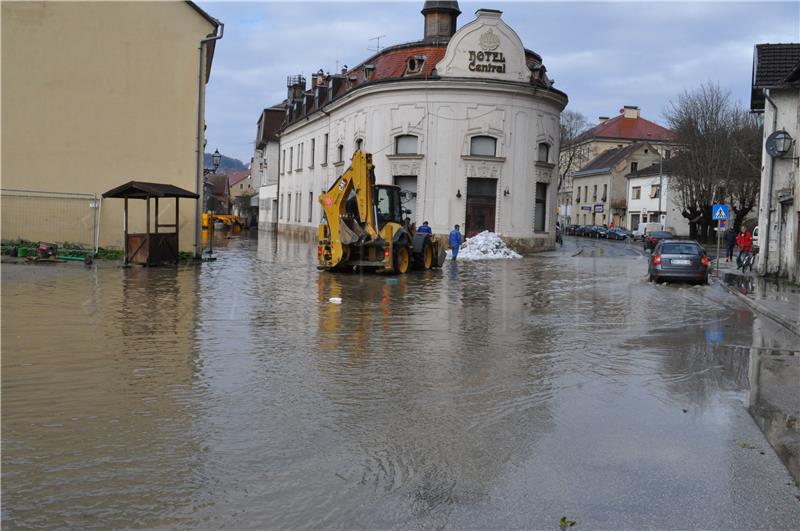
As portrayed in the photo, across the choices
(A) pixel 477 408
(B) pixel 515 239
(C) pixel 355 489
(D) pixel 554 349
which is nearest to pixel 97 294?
(D) pixel 554 349

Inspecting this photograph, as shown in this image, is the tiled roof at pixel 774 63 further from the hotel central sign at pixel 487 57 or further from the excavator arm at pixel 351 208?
the hotel central sign at pixel 487 57

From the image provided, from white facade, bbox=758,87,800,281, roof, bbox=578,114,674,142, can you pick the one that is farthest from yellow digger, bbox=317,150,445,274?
roof, bbox=578,114,674,142

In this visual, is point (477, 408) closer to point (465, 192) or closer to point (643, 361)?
point (643, 361)

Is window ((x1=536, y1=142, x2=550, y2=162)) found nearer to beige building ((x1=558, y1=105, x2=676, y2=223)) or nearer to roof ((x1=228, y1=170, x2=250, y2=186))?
beige building ((x1=558, y1=105, x2=676, y2=223))

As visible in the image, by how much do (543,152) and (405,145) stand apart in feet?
24.3

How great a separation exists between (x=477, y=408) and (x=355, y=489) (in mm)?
2484

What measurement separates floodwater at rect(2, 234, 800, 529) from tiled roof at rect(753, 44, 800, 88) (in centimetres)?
1381

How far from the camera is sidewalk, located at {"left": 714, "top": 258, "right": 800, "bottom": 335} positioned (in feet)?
50.4

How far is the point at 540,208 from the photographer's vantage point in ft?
137

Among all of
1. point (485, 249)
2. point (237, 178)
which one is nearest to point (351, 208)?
point (485, 249)

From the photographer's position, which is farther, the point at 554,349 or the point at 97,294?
the point at 97,294

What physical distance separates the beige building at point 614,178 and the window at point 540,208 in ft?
137

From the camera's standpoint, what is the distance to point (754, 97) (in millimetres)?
28953

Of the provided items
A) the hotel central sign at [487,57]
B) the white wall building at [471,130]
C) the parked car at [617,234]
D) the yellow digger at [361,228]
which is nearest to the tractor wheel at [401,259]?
the yellow digger at [361,228]
